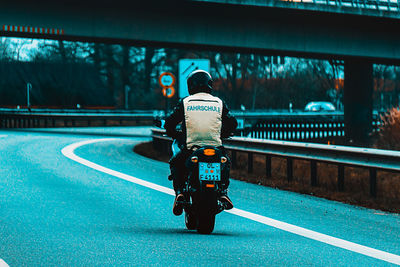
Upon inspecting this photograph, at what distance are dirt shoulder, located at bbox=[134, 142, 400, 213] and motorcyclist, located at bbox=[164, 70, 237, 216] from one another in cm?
341

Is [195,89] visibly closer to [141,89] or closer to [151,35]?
[151,35]

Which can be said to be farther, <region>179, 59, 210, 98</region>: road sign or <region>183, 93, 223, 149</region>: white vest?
<region>179, 59, 210, 98</region>: road sign

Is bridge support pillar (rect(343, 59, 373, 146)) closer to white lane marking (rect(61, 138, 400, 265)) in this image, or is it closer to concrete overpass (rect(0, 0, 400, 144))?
concrete overpass (rect(0, 0, 400, 144))

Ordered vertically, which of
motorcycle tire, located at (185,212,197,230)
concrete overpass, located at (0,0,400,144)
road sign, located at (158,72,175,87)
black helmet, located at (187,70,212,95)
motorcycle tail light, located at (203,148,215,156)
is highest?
concrete overpass, located at (0,0,400,144)

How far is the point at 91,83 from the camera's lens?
222ft

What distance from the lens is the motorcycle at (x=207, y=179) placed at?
278 inches

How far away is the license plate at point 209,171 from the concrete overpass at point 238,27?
20350mm

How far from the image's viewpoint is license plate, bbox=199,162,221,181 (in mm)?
7043

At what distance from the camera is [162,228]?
793 centimetres

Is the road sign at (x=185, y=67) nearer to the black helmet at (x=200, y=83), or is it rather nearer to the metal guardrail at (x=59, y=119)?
the black helmet at (x=200, y=83)

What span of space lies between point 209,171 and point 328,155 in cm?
537

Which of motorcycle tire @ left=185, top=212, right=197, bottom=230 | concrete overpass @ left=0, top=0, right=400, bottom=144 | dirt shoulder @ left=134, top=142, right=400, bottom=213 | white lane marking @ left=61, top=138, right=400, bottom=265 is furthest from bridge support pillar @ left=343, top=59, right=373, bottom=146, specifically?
motorcycle tire @ left=185, top=212, right=197, bottom=230

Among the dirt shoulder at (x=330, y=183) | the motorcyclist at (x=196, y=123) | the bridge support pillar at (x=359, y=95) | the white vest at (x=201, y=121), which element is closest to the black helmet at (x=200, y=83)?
the motorcyclist at (x=196, y=123)

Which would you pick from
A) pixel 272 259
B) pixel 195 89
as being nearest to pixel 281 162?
pixel 195 89
